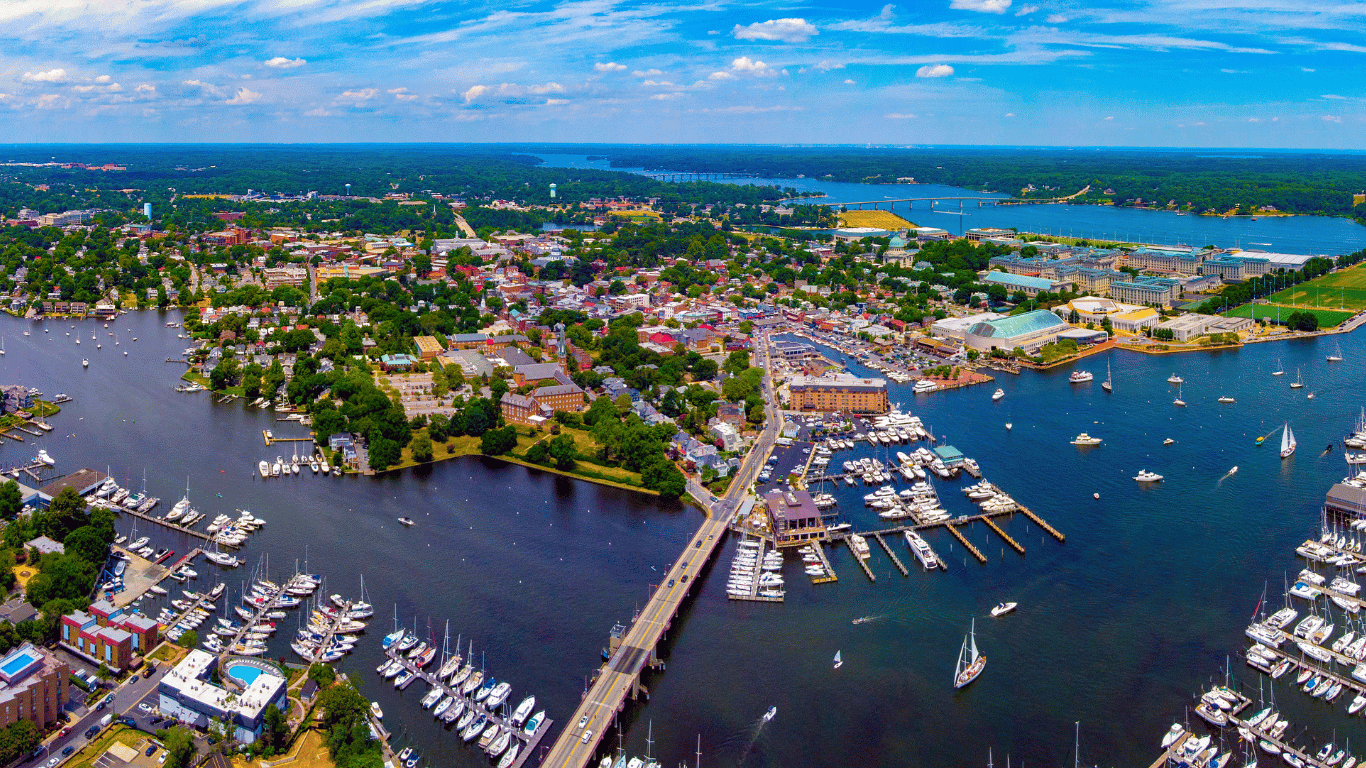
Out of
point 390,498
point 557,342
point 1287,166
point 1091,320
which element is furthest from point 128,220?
point 1287,166

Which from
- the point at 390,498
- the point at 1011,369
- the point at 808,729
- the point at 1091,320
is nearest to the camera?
the point at 808,729

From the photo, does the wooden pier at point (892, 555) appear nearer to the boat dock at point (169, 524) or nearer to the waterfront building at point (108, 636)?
the waterfront building at point (108, 636)

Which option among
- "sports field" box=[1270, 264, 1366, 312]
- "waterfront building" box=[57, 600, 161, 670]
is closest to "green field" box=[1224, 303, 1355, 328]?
"sports field" box=[1270, 264, 1366, 312]

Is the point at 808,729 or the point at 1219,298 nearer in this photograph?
the point at 808,729

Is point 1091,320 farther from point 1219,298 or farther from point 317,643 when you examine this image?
point 317,643

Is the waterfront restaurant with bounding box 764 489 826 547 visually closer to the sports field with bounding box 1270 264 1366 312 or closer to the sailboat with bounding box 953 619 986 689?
the sailboat with bounding box 953 619 986 689

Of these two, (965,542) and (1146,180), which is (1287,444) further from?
(1146,180)
